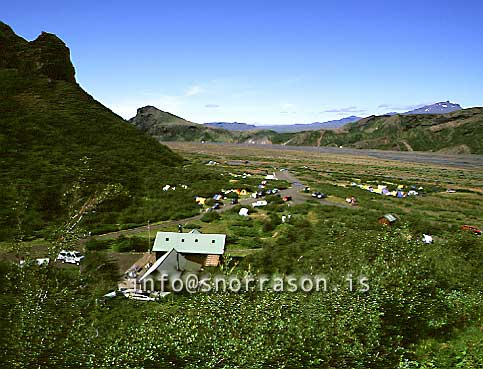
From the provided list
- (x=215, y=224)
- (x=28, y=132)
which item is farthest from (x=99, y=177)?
(x=215, y=224)

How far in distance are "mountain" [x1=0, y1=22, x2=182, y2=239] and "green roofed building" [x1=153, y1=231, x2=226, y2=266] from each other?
9.43 metres

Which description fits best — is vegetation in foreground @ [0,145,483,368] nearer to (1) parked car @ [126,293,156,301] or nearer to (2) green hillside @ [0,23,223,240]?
(1) parked car @ [126,293,156,301]

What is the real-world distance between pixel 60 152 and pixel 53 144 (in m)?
3.74

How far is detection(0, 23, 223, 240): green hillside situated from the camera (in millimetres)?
45219

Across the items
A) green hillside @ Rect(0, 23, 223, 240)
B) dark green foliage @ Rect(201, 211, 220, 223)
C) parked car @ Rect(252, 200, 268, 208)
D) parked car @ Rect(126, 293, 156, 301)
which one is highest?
green hillside @ Rect(0, 23, 223, 240)

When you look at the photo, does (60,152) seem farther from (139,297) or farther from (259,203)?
(139,297)

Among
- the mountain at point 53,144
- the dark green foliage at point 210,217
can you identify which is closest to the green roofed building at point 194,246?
the mountain at point 53,144

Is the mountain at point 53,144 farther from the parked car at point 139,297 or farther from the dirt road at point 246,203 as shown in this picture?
the parked car at point 139,297

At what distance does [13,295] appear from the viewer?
15.2 metres

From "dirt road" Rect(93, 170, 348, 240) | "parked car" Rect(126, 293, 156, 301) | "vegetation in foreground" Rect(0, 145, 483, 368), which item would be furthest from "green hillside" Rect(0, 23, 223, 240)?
"vegetation in foreground" Rect(0, 145, 483, 368)

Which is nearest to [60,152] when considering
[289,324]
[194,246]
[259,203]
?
[259,203]

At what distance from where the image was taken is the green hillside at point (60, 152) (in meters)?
45.2

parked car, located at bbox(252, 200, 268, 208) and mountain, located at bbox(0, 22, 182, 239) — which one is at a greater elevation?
mountain, located at bbox(0, 22, 182, 239)

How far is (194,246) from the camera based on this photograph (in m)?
32.2
